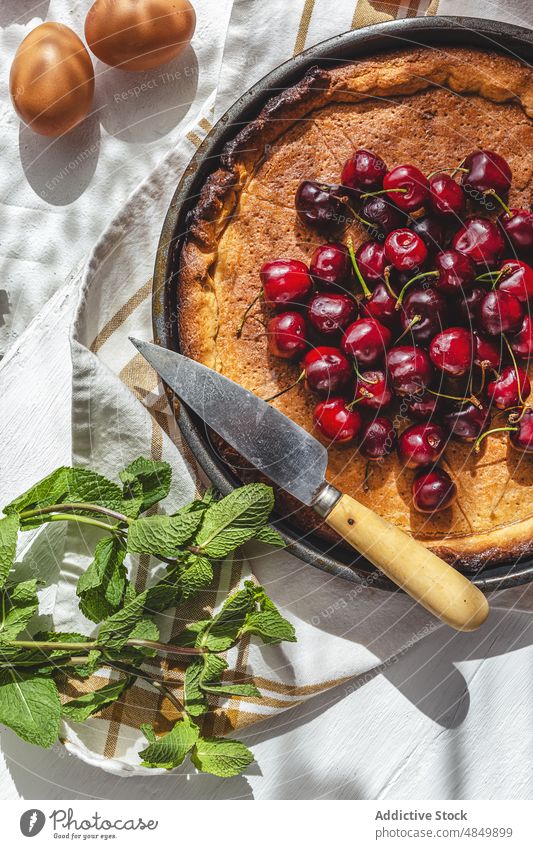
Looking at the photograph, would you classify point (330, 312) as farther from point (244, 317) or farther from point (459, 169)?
point (459, 169)

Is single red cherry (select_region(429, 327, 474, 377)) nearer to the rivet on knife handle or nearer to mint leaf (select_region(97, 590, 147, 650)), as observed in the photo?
the rivet on knife handle

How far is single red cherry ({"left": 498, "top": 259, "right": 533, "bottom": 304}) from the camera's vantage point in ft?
3.40

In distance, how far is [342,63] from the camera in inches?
42.8

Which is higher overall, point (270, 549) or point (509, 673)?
point (270, 549)

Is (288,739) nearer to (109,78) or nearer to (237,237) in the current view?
(237,237)

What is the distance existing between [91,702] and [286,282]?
0.67 meters

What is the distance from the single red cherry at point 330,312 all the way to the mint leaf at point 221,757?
611 millimetres

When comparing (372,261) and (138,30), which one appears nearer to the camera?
(372,261)

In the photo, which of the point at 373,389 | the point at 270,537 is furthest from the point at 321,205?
the point at 270,537

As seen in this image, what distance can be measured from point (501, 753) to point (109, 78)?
4.17ft

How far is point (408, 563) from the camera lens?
39.1 inches

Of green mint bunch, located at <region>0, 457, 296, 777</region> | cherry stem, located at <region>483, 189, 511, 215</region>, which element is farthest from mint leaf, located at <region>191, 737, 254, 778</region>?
cherry stem, located at <region>483, 189, 511, 215</region>

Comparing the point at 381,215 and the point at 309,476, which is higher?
the point at 381,215
